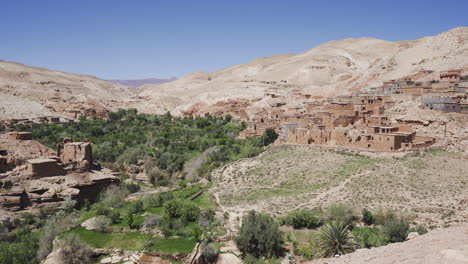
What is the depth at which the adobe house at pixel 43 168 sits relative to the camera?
21188 millimetres

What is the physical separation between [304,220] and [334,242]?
2.67m

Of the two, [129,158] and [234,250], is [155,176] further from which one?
[234,250]

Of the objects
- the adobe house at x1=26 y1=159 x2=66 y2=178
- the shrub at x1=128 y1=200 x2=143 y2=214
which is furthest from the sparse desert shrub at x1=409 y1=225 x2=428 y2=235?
the adobe house at x1=26 y1=159 x2=66 y2=178

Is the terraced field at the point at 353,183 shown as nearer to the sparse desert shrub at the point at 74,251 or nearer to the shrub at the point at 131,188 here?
the shrub at the point at 131,188

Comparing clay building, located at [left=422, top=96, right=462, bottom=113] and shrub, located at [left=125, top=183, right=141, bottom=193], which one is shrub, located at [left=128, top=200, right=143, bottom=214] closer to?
shrub, located at [left=125, top=183, right=141, bottom=193]

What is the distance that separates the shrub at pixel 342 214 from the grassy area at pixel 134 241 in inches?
227

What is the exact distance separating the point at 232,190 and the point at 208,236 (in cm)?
635

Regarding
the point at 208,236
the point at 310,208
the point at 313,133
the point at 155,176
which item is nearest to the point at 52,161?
the point at 155,176

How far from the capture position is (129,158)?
31812 mm

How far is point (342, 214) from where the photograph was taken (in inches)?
595

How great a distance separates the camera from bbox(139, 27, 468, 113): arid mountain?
156 feet

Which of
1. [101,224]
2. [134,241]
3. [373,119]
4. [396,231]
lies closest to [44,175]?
[101,224]

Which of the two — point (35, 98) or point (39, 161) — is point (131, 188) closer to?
point (39, 161)

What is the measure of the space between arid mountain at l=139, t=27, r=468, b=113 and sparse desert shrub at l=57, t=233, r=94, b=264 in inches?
1564
